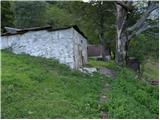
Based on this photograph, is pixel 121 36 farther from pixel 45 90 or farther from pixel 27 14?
pixel 27 14

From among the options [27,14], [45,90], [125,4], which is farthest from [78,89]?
[27,14]

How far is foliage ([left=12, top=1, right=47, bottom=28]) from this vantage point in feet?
107

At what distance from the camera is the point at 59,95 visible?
8930mm

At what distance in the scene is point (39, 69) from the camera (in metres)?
11.7

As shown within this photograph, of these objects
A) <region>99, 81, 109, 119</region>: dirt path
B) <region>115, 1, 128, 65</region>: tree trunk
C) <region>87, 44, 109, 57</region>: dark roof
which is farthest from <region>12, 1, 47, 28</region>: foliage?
→ <region>99, 81, 109, 119</region>: dirt path


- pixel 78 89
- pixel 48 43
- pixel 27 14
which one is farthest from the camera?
pixel 27 14

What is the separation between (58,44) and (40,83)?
150 inches

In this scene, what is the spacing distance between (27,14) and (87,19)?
304 inches

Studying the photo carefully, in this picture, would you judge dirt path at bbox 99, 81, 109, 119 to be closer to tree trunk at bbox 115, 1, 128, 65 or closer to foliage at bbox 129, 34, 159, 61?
tree trunk at bbox 115, 1, 128, 65

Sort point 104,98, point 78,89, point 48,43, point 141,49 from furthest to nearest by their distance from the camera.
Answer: point 141,49 < point 48,43 < point 78,89 < point 104,98

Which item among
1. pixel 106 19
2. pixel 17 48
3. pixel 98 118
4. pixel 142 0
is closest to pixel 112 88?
pixel 98 118

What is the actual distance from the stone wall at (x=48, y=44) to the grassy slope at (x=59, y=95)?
724 mm

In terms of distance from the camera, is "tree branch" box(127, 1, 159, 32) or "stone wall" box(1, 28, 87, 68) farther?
"tree branch" box(127, 1, 159, 32)

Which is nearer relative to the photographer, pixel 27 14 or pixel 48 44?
pixel 48 44
